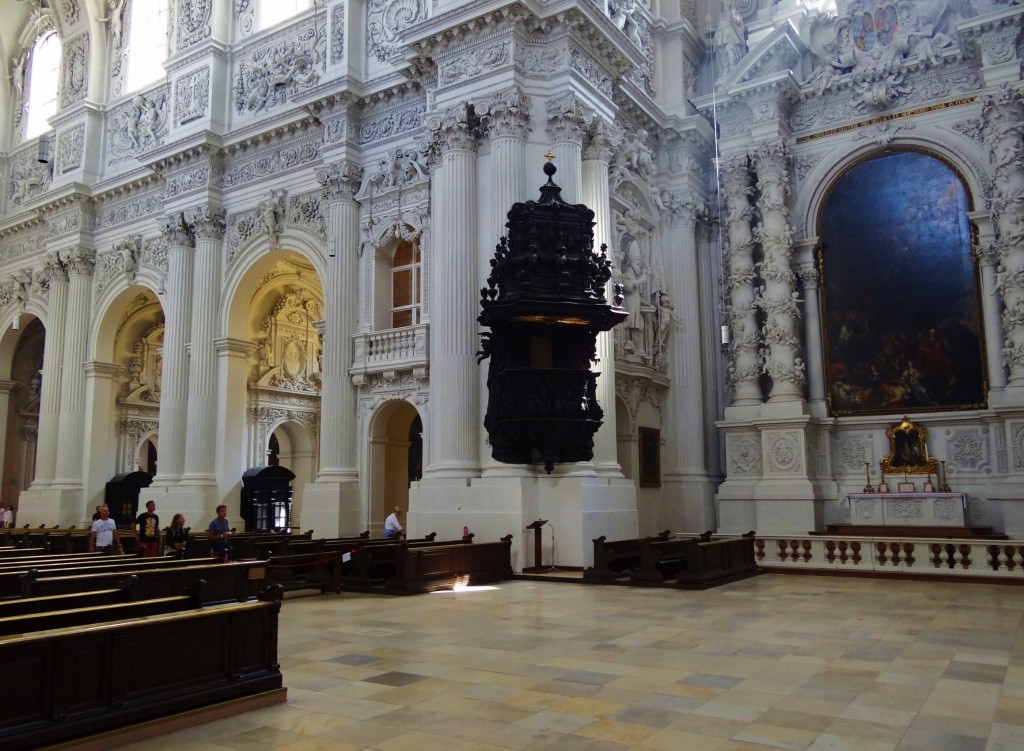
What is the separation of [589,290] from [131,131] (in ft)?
55.0

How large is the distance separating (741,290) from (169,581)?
13978 millimetres

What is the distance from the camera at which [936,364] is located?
55.3 feet

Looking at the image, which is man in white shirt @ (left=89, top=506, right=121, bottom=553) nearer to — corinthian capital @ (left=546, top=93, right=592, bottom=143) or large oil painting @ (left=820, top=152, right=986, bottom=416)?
corinthian capital @ (left=546, top=93, right=592, bottom=143)

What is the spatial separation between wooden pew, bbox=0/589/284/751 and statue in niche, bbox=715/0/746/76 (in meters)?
18.1

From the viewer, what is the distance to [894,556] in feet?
42.4

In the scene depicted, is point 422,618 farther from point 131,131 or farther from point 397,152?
point 131,131

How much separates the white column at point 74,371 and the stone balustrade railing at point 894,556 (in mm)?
18711

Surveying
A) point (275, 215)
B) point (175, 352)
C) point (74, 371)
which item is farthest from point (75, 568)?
point (74, 371)

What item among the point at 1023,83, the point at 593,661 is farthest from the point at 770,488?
the point at 593,661

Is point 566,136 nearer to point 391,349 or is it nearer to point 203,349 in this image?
point 391,349

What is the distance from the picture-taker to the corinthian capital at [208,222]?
67.7ft

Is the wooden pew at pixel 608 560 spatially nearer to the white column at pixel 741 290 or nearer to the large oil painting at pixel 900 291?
the white column at pixel 741 290

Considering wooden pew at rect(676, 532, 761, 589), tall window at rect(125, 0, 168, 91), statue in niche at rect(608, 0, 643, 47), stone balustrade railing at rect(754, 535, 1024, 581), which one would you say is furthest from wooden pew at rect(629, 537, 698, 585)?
tall window at rect(125, 0, 168, 91)

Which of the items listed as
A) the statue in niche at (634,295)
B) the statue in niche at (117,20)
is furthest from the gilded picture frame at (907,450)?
the statue in niche at (117,20)
